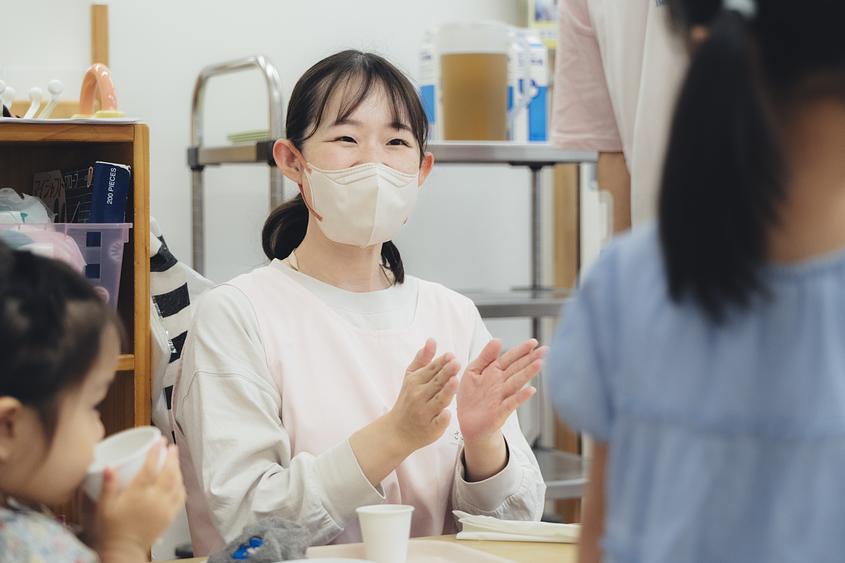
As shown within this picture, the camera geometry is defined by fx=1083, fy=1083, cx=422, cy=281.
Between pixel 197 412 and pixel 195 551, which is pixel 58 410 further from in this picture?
pixel 195 551

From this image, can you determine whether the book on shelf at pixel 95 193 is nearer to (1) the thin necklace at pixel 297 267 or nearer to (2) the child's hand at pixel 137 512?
(1) the thin necklace at pixel 297 267

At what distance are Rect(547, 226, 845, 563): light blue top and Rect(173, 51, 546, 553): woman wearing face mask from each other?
25.2 inches

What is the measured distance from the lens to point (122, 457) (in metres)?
0.90

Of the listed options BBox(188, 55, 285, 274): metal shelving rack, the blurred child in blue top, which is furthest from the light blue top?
BBox(188, 55, 285, 274): metal shelving rack

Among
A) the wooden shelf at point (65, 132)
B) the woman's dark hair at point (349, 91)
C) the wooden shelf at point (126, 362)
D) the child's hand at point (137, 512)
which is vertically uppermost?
the woman's dark hair at point (349, 91)

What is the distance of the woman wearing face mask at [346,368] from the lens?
1.28 m

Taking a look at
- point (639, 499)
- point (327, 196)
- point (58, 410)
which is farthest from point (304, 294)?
point (639, 499)

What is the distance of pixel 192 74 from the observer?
256cm

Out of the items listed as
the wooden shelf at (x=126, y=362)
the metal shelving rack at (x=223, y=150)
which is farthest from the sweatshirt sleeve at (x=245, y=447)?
the metal shelving rack at (x=223, y=150)

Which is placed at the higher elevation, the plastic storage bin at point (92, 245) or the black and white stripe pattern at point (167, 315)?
the plastic storage bin at point (92, 245)

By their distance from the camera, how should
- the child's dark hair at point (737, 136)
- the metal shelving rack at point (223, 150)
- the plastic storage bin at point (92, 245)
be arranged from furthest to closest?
1. the metal shelving rack at point (223, 150)
2. the plastic storage bin at point (92, 245)
3. the child's dark hair at point (737, 136)

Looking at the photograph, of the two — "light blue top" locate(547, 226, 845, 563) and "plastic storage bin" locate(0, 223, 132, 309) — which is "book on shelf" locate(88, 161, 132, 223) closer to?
"plastic storage bin" locate(0, 223, 132, 309)

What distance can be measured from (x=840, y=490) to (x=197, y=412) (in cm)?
94

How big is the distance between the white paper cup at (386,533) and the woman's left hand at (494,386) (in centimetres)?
27
